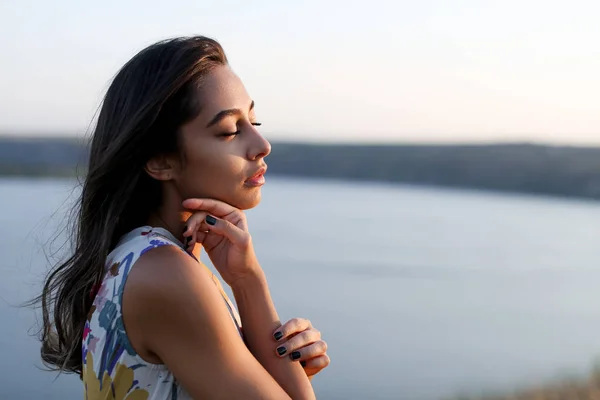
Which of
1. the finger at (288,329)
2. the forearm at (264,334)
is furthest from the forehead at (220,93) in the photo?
the finger at (288,329)

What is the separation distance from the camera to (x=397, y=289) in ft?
60.2

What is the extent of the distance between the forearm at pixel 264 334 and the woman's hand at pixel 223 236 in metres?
0.04

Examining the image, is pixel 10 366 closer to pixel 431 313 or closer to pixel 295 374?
pixel 431 313

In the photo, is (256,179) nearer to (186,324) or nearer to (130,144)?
(130,144)

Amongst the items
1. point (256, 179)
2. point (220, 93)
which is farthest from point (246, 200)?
point (220, 93)

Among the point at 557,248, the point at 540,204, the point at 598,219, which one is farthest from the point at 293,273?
the point at 540,204

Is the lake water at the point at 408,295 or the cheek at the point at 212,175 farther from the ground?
the lake water at the point at 408,295

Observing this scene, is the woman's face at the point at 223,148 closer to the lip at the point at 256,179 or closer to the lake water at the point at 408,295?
the lip at the point at 256,179

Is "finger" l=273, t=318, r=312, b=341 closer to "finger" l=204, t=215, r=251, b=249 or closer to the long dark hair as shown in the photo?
"finger" l=204, t=215, r=251, b=249

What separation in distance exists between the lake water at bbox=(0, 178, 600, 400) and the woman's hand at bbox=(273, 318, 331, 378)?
3.57ft

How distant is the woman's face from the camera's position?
2.31 meters

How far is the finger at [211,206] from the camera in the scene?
231 centimetres

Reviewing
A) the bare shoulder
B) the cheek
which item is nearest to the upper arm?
the bare shoulder

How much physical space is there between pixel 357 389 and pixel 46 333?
9.04m
